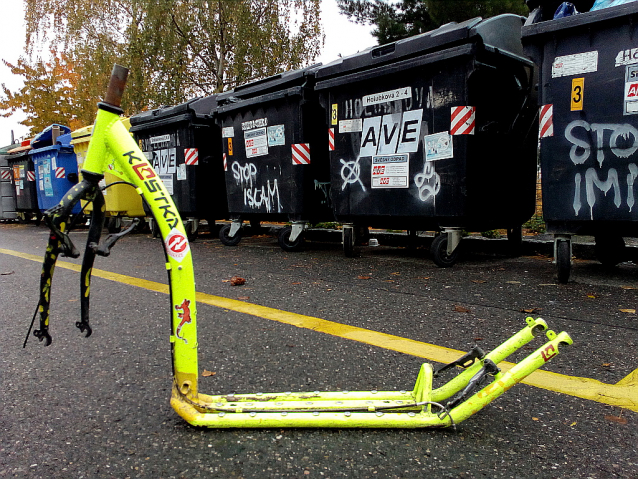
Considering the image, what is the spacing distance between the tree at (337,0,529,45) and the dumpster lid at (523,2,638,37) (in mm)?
6085

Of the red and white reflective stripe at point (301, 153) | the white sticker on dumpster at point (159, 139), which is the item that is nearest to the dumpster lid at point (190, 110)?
the white sticker on dumpster at point (159, 139)

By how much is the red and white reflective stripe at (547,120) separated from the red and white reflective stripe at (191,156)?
5.23 metres

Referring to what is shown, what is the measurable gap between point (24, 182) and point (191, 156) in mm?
8612

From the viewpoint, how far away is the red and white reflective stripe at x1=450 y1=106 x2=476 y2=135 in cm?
478

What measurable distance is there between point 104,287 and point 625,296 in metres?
4.04

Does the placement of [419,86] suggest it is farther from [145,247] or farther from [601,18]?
[145,247]

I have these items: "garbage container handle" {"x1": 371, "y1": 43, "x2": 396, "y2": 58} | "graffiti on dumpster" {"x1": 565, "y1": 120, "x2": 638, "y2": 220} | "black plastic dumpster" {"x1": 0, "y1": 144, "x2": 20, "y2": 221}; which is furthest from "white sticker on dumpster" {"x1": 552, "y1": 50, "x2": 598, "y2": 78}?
"black plastic dumpster" {"x1": 0, "y1": 144, "x2": 20, "y2": 221}

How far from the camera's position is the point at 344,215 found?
5887 millimetres

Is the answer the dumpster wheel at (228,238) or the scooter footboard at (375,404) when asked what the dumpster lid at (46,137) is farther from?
the scooter footboard at (375,404)

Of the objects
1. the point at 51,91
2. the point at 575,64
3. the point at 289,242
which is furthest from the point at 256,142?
the point at 51,91

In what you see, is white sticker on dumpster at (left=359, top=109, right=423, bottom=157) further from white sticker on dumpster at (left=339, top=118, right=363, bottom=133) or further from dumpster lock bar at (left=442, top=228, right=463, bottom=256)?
dumpster lock bar at (left=442, top=228, right=463, bottom=256)

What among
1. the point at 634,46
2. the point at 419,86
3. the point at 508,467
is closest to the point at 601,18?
the point at 634,46

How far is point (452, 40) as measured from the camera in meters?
4.71

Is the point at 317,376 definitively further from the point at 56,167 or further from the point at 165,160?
the point at 56,167
